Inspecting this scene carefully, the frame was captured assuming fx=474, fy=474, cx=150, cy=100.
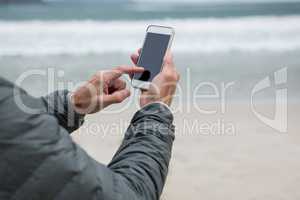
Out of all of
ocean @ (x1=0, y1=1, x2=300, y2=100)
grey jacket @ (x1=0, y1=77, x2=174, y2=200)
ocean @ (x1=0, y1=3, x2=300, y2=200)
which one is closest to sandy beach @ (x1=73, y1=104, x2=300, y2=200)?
ocean @ (x1=0, y1=3, x2=300, y2=200)

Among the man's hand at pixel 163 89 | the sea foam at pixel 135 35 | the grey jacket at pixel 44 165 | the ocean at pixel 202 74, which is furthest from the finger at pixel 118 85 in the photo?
the sea foam at pixel 135 35

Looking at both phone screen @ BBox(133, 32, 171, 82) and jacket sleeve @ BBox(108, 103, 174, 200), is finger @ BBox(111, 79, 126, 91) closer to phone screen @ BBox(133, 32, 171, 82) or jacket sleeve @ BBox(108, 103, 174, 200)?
phone screen @ BBox(133, 32, 171, 82)

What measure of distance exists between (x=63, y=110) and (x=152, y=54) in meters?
0.18

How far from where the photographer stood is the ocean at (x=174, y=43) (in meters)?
2.22

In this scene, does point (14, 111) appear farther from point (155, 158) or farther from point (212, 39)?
point (212, 39)

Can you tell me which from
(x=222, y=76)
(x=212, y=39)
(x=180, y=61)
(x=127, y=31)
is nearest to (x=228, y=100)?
(x=222, y=76)

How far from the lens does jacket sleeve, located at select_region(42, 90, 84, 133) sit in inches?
31.2

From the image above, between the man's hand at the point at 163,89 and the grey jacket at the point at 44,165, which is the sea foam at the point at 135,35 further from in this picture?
the grey jacket at the point at 44,165

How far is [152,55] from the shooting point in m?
0.84

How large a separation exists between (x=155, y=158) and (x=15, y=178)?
182mm

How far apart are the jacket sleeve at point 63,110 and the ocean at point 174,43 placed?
1170mm

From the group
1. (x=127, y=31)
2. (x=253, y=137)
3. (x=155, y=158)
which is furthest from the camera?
(x=127, y=31)

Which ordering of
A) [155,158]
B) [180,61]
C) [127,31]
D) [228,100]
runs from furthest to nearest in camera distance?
[127,31] < [180,61] < [228,100] < [155,158]

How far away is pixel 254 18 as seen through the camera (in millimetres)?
2990
